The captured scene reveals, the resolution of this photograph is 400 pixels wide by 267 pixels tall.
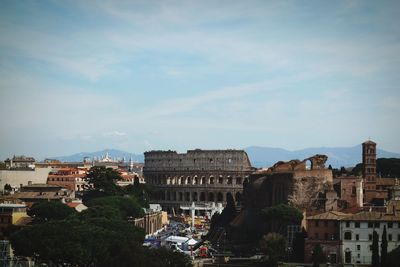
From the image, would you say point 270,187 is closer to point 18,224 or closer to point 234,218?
point 234,218

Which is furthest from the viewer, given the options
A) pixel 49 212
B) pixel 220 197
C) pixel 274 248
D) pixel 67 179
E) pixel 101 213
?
pixel 220 197

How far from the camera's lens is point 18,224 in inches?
3041

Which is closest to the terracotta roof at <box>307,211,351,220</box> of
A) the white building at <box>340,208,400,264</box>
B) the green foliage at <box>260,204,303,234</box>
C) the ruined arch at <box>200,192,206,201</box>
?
the white building at <box>340,208,400,264</box>

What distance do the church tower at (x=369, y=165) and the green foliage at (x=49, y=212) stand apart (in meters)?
31.6

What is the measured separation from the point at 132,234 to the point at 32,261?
7.86 m

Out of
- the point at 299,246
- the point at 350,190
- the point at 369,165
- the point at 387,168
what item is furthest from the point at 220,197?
the point at 299,246

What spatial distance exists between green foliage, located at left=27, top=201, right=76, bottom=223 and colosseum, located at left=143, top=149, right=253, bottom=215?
7552cm

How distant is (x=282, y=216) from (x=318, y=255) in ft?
35.1

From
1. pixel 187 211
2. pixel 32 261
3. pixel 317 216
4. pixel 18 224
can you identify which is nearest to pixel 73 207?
pixel 18 224

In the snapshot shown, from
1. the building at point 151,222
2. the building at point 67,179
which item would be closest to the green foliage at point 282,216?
the building at point 151,222

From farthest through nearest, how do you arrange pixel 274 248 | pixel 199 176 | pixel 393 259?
pixel 199 176, pixel 274 248, pixel 393 259

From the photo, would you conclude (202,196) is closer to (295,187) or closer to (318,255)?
(295,187)

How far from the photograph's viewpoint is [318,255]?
210 ft

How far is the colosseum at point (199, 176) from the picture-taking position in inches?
6220
